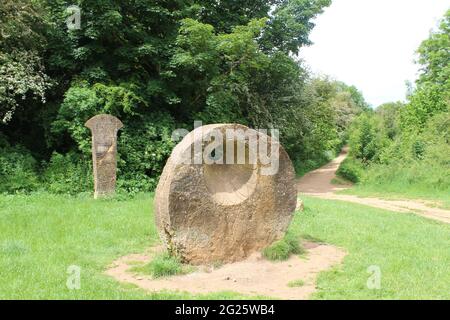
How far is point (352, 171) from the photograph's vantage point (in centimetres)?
2462

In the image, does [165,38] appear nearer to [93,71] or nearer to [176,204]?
[93,71]

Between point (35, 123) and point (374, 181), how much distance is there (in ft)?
45.8

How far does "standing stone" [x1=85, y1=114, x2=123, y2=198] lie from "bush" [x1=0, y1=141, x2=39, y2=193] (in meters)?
2.13

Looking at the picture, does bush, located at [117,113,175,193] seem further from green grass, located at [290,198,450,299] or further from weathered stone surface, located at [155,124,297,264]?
weathered stone surface, located at [155,124,297,264]

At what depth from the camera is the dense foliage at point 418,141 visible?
19219 millimetres

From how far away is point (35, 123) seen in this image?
1625 centimetres

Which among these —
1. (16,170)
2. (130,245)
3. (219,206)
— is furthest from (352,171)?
(219,206)

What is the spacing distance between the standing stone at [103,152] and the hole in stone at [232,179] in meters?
6.11

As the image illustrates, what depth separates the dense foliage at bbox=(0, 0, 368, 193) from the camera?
14055 mm

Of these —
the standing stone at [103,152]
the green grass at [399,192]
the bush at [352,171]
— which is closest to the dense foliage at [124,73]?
the standing stone at [103,152]

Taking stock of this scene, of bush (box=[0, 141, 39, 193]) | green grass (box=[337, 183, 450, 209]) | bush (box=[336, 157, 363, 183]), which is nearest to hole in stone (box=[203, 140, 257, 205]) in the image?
bush (box=[0, 141, 39, 193])

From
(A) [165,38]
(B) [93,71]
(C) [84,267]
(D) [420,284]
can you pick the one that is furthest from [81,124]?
(D) [420,284]

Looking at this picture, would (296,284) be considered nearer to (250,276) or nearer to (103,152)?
(250,276)

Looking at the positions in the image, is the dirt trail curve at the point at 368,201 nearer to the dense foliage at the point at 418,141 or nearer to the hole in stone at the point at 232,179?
the dense foliage at the point at 418,141
